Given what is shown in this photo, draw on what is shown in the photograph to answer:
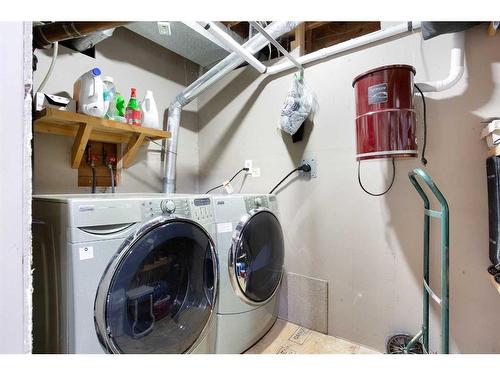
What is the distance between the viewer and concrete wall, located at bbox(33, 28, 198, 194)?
5.03ft

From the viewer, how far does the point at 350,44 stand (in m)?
1.57

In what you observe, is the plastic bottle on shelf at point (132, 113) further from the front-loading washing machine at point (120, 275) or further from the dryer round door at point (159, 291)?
the dryer round door at point (159, 291)

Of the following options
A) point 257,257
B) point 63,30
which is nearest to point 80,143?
point 63,30

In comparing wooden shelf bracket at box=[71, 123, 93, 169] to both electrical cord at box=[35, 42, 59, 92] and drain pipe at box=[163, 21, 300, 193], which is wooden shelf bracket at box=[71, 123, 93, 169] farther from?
drain pipe at box=[163, 21, 300, 193]

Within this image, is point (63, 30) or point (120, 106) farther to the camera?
point (120, 106)

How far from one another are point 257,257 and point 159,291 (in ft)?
2.10

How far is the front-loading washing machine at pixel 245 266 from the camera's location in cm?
135

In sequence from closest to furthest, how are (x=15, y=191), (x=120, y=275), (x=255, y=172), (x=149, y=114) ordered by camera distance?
(x=15, y=191), (x=120, y=275), (x=149, y=114), (x=255, y=172)

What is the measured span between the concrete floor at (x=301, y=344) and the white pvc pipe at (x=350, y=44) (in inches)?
76.7

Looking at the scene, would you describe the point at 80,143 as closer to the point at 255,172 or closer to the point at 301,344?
the point at 255,172

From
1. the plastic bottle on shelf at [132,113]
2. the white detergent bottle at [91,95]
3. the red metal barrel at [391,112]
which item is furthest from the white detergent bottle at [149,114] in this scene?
the red metal barrel at [391,112]

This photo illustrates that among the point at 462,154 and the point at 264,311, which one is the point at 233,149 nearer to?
the point at 264,311

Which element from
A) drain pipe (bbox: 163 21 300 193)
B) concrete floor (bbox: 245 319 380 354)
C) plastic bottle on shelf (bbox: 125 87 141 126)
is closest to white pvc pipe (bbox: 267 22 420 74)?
drain pipe (bbox: 163 21 300 193)

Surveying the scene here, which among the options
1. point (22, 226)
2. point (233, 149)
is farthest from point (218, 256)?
point (233, 149)
